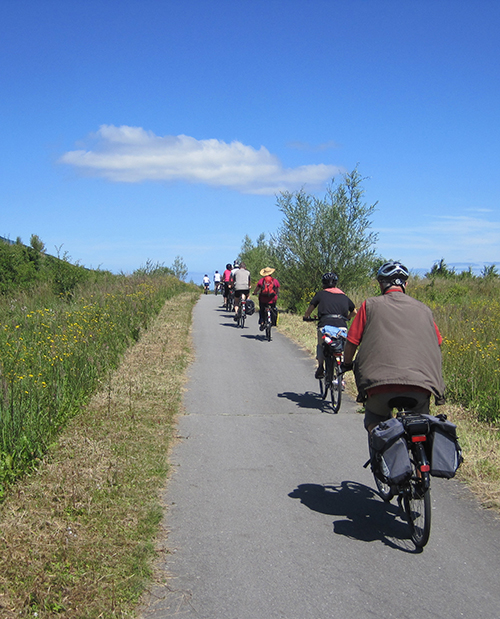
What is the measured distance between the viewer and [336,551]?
14.0 ft

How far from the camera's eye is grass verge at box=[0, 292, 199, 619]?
3.43 metres

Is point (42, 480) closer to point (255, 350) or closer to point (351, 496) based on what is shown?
point (351, 496)

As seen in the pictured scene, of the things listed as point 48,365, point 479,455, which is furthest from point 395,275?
point 48,365

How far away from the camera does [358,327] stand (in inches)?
184

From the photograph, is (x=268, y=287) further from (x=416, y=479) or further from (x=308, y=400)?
(x=416, y=479)

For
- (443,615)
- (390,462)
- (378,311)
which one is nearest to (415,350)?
(378,311)

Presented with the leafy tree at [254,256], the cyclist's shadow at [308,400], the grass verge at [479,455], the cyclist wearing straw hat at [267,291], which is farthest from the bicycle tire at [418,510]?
the leafy tree at [254,256]

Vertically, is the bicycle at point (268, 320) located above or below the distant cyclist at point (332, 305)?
below

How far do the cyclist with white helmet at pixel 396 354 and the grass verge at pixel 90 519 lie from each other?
6.97ft

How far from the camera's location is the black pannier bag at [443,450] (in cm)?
402

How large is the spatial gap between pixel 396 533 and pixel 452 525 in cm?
56

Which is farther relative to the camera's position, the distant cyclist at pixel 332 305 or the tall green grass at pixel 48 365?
the distant cyclist at pixel 332 305

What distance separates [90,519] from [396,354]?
2.80 m

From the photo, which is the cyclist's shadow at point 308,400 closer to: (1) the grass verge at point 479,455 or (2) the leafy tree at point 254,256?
(1) the grass verge at point 479,455
